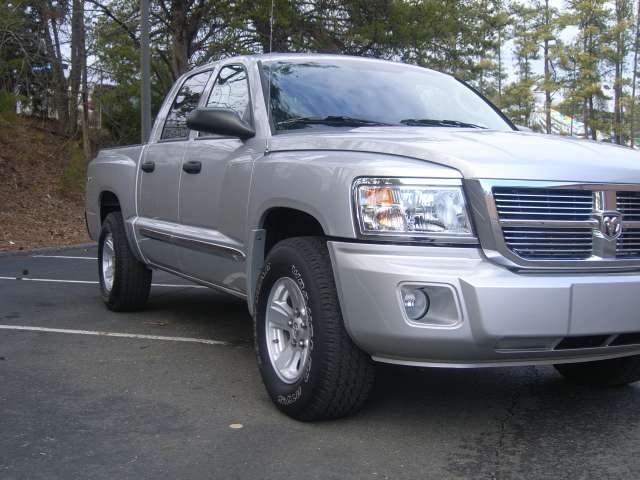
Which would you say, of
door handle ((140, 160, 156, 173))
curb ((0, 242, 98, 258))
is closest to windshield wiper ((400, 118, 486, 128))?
door handle ((140, 160, 156, 173))

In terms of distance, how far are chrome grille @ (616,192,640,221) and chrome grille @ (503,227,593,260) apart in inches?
8.9

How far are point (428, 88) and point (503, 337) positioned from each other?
2.38m

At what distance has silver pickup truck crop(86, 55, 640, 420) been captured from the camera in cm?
345

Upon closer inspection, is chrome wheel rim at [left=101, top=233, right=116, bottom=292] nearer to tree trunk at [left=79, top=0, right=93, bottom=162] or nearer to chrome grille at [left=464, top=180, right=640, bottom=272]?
chrome grille at [left=464, top=180, right=640, bottom=272]

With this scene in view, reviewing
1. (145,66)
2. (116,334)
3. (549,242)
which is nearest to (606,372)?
(549,242)

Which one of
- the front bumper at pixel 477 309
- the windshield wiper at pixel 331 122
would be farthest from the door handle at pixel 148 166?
the front bumper at pixel 477 309

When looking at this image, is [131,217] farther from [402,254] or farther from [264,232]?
[402,254]

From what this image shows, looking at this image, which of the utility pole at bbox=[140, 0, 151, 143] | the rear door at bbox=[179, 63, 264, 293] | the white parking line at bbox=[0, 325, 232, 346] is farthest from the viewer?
the utility pole at bbox=[140, 0, 151, 143]

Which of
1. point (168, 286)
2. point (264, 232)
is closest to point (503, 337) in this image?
point (264, 232)

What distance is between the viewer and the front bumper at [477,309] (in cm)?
338

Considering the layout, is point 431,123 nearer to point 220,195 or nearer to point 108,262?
point 220,195

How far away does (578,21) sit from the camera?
43.3 metres

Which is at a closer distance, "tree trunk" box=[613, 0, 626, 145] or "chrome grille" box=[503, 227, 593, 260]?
"chrome grille" box=[503, 227, 593, 260]

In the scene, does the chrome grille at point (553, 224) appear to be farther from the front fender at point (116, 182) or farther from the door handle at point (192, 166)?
the front fender at point (116, 182)
